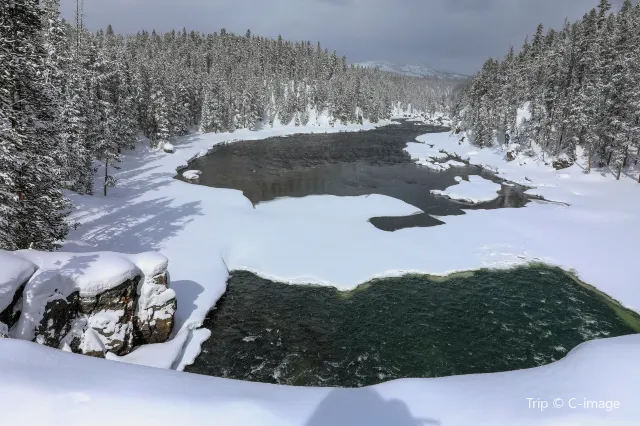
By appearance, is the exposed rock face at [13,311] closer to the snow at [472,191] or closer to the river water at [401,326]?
the river water at [401,326]

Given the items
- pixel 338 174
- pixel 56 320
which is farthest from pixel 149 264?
pixel 338 174

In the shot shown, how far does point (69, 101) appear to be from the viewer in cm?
2936

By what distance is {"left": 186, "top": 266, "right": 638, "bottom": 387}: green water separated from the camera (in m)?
14.9

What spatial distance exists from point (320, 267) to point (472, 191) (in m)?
27.7

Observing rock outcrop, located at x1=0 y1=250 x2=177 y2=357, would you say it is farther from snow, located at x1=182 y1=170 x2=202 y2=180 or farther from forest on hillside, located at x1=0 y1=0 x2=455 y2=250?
snow, located at x1=182 y1=170 x2=202 y2=180

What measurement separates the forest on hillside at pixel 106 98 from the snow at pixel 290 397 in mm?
11401

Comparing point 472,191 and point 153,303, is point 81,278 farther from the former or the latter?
point 472,191

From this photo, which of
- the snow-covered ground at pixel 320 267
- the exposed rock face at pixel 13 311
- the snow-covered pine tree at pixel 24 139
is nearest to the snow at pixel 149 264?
the snow-covered ground at pixel 320 267

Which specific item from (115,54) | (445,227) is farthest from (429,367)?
(115,54)

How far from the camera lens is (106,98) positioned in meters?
39.1

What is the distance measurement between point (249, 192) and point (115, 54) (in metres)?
37.1

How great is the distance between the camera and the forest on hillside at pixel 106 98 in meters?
15.2

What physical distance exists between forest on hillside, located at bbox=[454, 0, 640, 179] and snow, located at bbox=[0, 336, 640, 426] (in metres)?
50.6

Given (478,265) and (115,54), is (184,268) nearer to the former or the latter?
(478,265)
